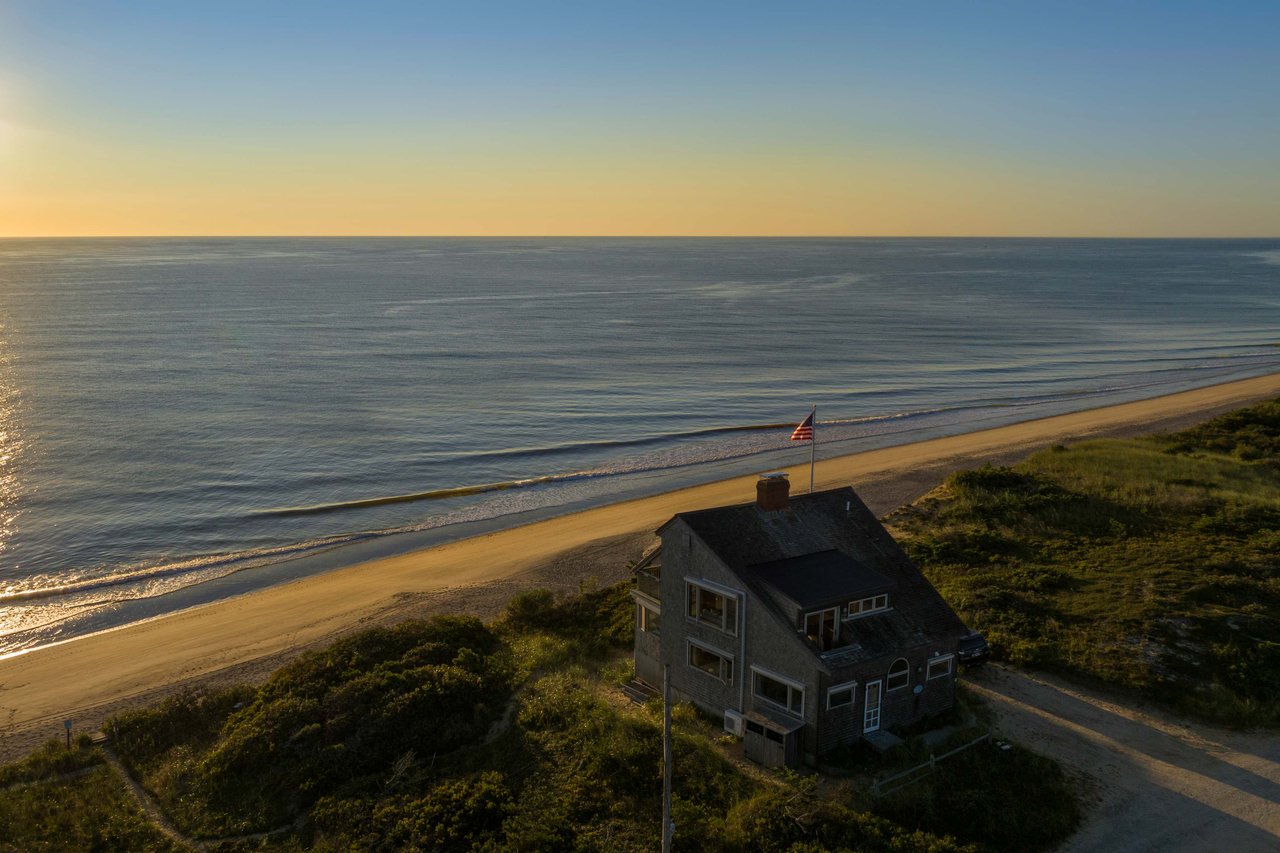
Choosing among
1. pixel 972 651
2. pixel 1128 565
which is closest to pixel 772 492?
pixel 972 651

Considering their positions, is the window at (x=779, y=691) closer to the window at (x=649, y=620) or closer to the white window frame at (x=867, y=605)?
the white window frame at (x=867, y=605)

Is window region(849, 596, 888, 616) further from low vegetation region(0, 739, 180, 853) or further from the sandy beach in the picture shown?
low vegetation region(0, 739, 180, 853)

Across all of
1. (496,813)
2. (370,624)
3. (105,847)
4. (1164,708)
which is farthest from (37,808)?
(1164,708)

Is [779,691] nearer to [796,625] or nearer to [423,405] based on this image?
[796,625]

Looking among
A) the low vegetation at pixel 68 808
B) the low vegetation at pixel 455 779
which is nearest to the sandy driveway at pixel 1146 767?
the low vegetation at pixel 455 779

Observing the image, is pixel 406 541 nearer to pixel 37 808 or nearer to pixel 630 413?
pixel 37 808
